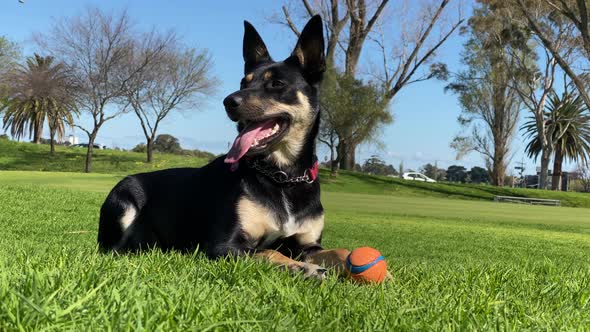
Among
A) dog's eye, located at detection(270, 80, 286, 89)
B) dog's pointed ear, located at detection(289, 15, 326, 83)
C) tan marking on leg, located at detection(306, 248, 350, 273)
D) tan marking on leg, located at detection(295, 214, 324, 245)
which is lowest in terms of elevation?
tan marking on leg, located at detection(306, 248, 350, 273)

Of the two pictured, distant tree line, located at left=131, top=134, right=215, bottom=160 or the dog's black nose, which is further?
distant tree line, located at left=131, top=134, right=215, bottom=160

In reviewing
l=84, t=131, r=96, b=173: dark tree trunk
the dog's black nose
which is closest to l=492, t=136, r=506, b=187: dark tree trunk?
l=84, t=131, r=96, b=173: dark tree trunk

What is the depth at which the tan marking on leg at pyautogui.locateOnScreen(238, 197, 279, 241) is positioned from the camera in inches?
148

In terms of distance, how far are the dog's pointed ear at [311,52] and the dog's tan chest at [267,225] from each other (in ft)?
3.68

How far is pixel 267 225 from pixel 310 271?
2.51 ft

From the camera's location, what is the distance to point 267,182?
3.89 m

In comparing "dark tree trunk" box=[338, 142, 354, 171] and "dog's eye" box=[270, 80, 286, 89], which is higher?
"dark tree trunk" box=[338, 142, 354, 171]

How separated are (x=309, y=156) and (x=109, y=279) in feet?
7.03

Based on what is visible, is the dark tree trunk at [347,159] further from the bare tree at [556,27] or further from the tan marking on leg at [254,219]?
the tan marking on leg at [254,219]

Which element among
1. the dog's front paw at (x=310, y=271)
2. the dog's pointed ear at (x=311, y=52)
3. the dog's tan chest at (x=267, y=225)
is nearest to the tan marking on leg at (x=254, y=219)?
the dog's tan chest at (x=267, y=225)

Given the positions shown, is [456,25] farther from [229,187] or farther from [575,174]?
[575,174]

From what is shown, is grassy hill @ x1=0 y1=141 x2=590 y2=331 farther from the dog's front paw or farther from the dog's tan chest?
the dog's tan chest

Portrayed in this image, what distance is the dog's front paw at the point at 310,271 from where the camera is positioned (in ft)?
10.1

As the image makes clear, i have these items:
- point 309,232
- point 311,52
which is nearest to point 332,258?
point 309,232
